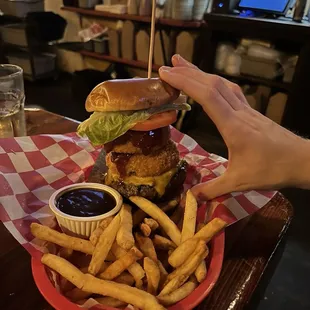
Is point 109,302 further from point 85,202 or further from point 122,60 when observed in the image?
point 122,60

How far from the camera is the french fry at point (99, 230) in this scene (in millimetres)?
1103

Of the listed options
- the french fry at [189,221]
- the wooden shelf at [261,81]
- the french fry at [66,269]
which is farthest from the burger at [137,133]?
the wooden shelf at [261,81]

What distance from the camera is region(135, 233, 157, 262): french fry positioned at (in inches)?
43.8

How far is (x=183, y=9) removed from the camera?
4289 mm

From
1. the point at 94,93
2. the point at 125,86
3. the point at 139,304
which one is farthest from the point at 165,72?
the point at 139,304

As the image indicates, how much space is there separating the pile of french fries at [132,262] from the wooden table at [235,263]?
4.3 inches

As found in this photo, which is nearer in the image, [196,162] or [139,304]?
[139,304]

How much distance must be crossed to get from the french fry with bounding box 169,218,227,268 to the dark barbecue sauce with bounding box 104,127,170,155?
46 centimetres

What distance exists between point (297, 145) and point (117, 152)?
27.2 inches

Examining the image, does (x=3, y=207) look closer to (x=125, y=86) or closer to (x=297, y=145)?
(x=125, y=86)

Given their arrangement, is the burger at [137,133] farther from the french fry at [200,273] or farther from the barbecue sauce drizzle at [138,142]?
the french fry at [200,273]

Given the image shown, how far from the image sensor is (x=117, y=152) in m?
1.48

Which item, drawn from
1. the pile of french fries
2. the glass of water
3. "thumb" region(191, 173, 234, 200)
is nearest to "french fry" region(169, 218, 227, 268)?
the pile of french fries

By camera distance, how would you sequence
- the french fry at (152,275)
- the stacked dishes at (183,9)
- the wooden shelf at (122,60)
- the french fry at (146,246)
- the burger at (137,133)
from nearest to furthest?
the french fry at (152,275)
the french fry at (146,246)
the burger at (137,133)
the stacked dishes at (183,9)
the wooden shelf at (122,60)
